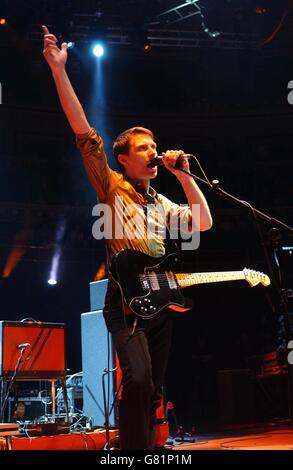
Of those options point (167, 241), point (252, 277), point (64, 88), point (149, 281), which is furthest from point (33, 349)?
point (64, 88)

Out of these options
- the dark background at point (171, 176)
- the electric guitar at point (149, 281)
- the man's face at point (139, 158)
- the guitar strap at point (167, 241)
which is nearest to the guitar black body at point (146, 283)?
the electric guitar at point (149, 281)

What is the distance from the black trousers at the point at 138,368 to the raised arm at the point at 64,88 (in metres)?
0.77

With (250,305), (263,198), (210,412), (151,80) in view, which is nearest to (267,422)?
(210,412)

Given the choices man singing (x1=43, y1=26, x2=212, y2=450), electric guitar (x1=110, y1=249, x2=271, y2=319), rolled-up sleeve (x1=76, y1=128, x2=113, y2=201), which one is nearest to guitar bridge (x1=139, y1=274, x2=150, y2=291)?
electric guitar (x1=110, y1=249, x2=271, y2=319)

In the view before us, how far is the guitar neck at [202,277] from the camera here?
112 inches

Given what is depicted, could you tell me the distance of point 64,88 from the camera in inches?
106

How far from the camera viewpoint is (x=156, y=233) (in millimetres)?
2979

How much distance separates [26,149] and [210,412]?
6925mm

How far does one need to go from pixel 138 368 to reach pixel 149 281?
0.42 m

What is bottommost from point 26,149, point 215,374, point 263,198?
point 215,374

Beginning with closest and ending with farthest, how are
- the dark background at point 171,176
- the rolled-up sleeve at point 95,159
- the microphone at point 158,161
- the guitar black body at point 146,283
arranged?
the guitar black body at point 146,283 < the rolled-up sleeve at point 95,159 < the microphone at point 158,161 < the dark background at point 171,176

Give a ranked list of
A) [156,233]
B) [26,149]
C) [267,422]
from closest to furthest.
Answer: [156,233], [267,422], [26,149]

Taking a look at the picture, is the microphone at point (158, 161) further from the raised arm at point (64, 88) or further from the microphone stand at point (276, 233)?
the raised arm at point (64, 88)
